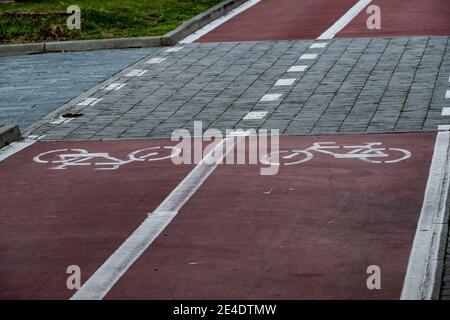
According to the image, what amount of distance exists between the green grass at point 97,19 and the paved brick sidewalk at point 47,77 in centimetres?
117

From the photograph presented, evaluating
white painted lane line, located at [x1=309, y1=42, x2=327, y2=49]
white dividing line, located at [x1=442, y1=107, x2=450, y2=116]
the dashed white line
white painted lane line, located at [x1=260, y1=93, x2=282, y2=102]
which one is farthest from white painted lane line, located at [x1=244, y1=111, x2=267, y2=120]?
white painted lane line, located at [x1=309, y1=42, x2=327, y2=49]

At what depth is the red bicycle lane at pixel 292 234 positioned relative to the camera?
9.41m

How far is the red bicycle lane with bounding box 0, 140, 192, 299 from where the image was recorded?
1010cm

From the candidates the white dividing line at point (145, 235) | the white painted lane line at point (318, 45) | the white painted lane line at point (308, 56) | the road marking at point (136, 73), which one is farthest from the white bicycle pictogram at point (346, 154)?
the white painted lane line at point (318, 45)

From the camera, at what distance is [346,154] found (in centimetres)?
1388

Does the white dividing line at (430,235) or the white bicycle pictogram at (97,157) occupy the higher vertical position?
the white dividing line at (430,235)

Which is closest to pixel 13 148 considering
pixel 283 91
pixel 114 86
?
pixel 114 86

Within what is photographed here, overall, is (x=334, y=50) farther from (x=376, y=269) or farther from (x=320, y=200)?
(x=376, y=269)

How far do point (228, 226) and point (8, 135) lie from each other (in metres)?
5.44

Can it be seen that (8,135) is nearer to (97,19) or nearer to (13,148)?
(13,148)

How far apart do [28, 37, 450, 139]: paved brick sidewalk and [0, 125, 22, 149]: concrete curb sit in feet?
1.25

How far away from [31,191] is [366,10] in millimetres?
15147

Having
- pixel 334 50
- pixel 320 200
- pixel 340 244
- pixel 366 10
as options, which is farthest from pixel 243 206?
pixel 366 10

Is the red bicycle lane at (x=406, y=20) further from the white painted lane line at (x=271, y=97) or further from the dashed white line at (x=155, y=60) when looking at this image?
the white painted lane line at (x=271, y=97)
